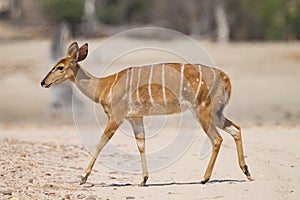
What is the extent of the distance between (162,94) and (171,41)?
24327mm

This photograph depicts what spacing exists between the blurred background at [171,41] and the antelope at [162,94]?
9863 mm

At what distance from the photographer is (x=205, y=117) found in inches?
379

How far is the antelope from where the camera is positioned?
968cm

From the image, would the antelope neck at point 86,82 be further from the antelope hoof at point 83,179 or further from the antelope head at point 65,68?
the antelope hoof at point 83,179

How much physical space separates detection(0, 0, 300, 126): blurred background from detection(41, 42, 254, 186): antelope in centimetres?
986

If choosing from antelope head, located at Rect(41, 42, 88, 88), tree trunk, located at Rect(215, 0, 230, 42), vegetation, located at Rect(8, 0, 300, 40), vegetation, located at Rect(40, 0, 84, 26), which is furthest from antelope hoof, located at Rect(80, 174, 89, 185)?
vegetation, located at Rect(40, 0, 84, 26)

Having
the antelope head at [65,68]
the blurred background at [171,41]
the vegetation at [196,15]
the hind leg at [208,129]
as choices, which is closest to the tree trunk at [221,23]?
the blurred background at [171,41]

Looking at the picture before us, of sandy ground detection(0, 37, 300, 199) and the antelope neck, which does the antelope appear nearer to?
the antelope neck

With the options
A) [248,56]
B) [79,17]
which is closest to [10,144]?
[248,56]

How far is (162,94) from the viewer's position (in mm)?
9719

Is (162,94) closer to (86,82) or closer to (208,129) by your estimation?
(208,129)

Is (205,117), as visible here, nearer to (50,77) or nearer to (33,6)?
(50,77)

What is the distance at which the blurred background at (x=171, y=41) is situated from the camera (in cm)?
2420

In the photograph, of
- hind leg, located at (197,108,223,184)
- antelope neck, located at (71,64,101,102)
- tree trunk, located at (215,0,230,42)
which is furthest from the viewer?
tree trunk, located at (215,0,230,42)
